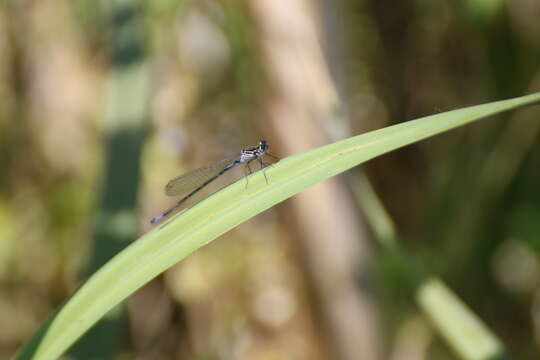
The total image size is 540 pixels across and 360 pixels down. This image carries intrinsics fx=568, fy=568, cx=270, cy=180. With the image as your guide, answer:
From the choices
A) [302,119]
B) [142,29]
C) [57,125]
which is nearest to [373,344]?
[302,119]

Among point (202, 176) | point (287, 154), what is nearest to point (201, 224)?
point (202, 176)

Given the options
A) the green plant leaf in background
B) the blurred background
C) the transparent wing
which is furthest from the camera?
the blurred background

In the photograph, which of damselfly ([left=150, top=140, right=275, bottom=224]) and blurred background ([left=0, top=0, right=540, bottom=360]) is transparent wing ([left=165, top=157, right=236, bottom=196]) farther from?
blurred background ([left=0, top=0, right=540, bottom=360])

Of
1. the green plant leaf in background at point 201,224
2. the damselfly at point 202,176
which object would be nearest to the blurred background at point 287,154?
the damselfly at point 202,176

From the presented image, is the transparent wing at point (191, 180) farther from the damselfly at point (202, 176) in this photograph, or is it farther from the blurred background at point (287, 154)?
the blurred background at point (287, 154)

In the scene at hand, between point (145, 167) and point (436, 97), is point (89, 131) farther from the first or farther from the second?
point (436, 97)

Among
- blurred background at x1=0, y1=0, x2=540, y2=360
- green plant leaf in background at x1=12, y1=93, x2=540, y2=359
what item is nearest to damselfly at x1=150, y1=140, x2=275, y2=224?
blurred background at x1=0, y1=0, x2=540, y2=360
